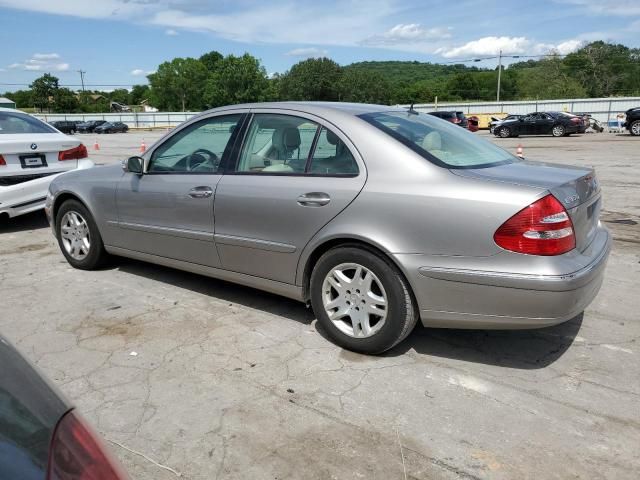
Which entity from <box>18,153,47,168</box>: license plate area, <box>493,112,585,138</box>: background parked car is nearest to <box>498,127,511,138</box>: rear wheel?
<box>493,112,585,138</box>: background parked car

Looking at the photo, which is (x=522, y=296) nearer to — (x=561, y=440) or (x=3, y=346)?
(x=561, y=440)

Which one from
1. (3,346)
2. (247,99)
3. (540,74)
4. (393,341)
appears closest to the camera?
(3,346)

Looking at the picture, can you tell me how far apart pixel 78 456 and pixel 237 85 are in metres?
106

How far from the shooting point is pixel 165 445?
106 inches

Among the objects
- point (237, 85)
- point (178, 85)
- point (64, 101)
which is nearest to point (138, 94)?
point (178, 85)

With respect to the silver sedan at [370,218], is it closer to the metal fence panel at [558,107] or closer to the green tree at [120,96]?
the metal fence panel at [558,107]

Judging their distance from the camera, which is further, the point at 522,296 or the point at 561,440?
the point at 522,296

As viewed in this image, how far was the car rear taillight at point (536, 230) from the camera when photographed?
117 inches

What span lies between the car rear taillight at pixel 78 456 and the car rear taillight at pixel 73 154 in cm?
685

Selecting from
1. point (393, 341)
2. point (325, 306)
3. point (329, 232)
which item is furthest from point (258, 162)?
point (393, 341)

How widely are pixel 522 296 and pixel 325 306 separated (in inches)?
49.7

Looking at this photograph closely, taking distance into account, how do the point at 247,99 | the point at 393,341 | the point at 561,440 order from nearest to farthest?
1. the point at 561,440
2. the point at 393,341
3. the point at 247,99

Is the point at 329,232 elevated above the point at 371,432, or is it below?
above

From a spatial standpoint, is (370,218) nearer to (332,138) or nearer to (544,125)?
(332,138)
